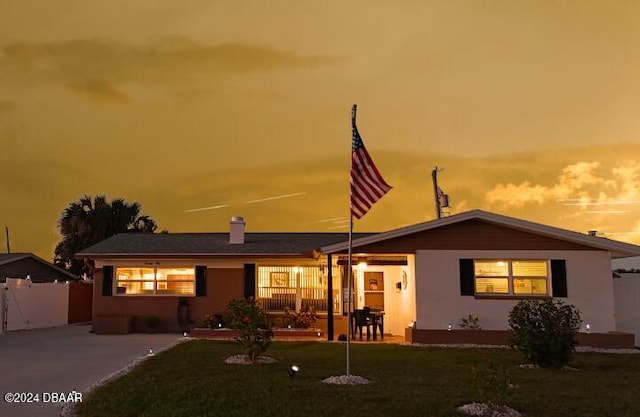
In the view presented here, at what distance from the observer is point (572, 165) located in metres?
21.5

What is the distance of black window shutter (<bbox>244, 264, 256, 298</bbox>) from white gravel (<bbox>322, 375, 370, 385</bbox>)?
9.14 metres

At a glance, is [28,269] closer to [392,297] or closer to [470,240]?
[392,297]

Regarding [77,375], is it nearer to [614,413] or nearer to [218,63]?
[614,413]

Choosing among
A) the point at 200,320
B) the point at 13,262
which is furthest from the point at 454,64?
the point at 13,262

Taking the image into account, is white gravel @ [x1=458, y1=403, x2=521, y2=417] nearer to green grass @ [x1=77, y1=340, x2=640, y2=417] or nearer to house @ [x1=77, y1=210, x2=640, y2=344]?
green grass @ [x1=77, y1=340, x2=640, y2=417]

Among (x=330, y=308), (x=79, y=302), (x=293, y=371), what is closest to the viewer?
(x=293, y=371)

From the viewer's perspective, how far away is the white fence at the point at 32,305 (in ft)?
63.4

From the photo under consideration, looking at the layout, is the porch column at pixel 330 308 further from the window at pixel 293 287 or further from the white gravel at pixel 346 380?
the white gravel at pixel 346 380

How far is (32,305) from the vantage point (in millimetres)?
20953

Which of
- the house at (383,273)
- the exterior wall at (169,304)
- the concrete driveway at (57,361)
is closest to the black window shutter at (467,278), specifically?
the house at (383,273)

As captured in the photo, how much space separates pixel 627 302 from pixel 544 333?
6.69 metres

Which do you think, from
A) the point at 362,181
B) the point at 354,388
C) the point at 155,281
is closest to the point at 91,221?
the point at 155,281

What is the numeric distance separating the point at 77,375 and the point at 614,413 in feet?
28.2

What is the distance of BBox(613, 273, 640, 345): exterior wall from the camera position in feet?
51.8
